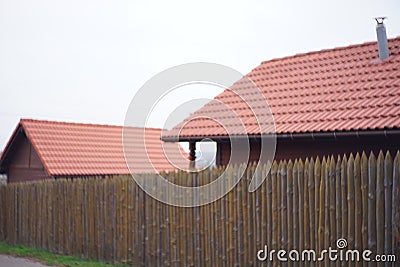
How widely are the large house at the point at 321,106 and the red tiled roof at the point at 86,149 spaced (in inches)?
303

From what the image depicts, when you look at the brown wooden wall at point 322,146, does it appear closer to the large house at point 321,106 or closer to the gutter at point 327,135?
the large house at point 321,106

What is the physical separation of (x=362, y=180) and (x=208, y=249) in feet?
10.5

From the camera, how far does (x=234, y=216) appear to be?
8.94m

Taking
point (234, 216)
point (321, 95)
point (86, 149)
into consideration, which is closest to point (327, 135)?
point (321, 95)

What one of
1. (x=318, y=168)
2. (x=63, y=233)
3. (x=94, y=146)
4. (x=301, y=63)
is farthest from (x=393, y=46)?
(x=94, y=146)

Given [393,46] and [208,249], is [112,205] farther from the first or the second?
[393,46]

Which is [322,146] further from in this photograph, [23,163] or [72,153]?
[23,163]

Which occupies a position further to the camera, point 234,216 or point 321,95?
point 321,95

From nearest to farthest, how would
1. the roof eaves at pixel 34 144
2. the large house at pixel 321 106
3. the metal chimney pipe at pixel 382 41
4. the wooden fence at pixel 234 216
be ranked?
the wooden fence at pixel 234 216, the large house at pixel 321 106, the metal chimney pipe at pixel 382 41, the roof eaves at pixel 34 144

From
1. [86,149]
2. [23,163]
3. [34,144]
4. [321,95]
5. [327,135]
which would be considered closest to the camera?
[327,135]

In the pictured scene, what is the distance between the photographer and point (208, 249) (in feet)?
30.5

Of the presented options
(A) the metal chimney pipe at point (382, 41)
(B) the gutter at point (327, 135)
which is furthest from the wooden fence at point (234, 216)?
(A) the metal chimney pipe at point (382, 41)

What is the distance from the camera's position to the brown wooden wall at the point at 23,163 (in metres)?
20.9

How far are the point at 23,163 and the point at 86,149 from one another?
2559 millimetres
